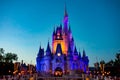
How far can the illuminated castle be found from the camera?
106 metres

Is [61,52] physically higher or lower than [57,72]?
higher

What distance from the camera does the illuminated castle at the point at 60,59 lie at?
106 metres

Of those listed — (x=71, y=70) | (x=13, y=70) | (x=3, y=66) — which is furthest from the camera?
(x=71, y=70)

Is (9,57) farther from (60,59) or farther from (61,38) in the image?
(61,38)

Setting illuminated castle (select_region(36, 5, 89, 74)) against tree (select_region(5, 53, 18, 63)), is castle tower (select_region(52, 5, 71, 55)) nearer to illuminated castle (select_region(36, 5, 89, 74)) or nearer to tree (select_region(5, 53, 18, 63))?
illuminated castle (select_region(36, 5, 89, 74))

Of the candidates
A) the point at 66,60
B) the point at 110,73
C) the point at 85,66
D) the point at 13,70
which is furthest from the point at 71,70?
the point at 13,70

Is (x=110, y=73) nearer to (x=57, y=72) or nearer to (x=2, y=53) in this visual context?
(x=57, y=72)

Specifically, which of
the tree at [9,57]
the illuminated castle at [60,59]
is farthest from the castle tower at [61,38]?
the tree at [9,57]

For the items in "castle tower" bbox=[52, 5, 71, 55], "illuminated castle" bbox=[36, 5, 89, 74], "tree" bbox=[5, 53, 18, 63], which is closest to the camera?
"tree" bbox=[5, 53, 18, 63]

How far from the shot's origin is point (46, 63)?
107m

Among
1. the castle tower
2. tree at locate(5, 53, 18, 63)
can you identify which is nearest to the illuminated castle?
the castle tower

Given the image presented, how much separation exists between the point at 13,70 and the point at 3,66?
6652 mm

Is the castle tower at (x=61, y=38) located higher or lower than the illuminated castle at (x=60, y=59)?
higher

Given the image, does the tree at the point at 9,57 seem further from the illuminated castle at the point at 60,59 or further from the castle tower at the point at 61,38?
the castle tower at the point at 61,38
